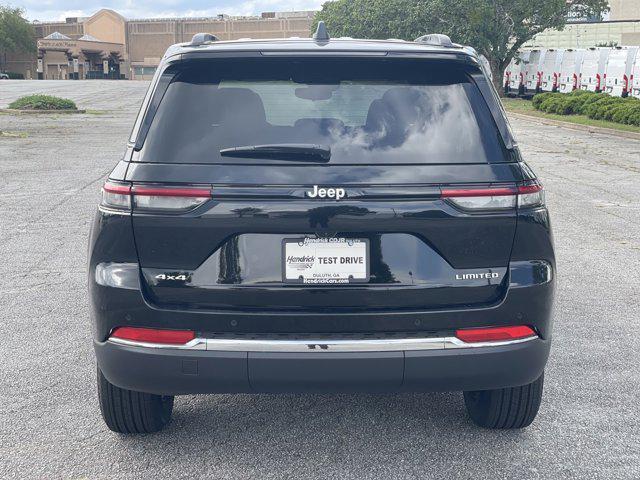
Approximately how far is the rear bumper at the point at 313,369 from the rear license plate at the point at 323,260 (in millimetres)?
300

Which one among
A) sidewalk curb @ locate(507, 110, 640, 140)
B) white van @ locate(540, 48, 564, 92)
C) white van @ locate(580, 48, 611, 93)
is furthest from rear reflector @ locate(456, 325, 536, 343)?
white van @ locate(540, 48, 564, 92)

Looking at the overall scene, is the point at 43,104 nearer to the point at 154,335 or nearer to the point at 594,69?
the point at 594,69

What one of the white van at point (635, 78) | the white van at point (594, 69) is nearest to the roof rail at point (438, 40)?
the white van at point (635, 78)

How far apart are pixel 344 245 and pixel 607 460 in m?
1.60

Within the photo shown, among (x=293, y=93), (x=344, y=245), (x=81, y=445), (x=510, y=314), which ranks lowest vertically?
(x=81, y=445)

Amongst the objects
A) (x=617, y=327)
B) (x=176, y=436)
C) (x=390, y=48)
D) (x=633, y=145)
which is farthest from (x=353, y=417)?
(x=633, y=145)

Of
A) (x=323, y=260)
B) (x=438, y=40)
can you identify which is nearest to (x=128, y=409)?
(x=323, y=260)

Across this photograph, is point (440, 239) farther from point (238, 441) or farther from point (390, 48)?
point (238, 441)

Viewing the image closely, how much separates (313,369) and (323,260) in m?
0.43

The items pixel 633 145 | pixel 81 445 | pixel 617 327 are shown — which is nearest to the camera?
pixel 81 445

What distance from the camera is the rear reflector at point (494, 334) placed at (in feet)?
10.5

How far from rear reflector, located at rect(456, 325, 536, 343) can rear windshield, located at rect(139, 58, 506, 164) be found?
0.69 metres

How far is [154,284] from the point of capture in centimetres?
318

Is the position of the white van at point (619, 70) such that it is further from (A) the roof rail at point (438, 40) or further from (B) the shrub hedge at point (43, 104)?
(A) the roof rail at point (438, 40)
